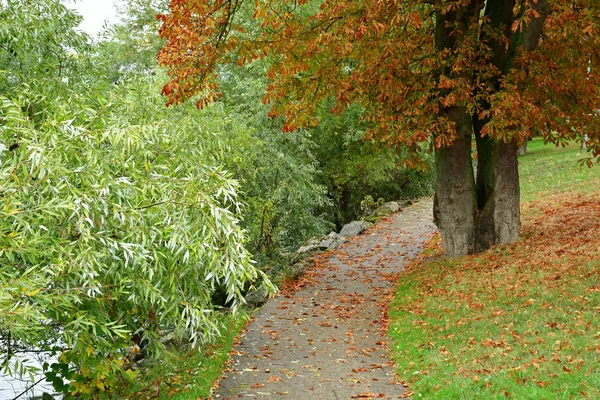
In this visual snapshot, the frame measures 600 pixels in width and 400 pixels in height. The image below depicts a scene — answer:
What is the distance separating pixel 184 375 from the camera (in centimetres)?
918

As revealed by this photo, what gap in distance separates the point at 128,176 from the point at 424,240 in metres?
13.6

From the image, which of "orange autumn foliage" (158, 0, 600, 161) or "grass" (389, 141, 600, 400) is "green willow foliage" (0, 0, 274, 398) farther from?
"orange autumn foliage" (158, 0, 600, 161)

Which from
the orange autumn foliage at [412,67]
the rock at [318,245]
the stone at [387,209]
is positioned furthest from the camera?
the stone at [387,209]

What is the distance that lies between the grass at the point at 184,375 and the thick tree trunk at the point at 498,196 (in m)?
6.41

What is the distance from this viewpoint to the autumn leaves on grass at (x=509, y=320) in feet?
24.8

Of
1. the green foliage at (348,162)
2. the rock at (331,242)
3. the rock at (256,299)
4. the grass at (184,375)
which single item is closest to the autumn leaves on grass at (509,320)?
the grass at (184,375)

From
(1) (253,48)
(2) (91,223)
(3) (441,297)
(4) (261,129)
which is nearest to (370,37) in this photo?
(1) (253,48)

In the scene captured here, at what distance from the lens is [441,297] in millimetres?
11875

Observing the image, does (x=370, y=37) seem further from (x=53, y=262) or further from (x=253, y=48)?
(x=53, y=262)

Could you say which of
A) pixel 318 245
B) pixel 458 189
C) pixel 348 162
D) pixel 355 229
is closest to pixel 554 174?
pixel 348 162

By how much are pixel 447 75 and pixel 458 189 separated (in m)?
2.46

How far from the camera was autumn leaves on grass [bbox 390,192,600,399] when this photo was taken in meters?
7.57

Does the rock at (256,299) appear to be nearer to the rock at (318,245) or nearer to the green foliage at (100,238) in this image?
the rock at (318,245)

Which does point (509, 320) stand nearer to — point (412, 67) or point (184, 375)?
point (184, 375)
